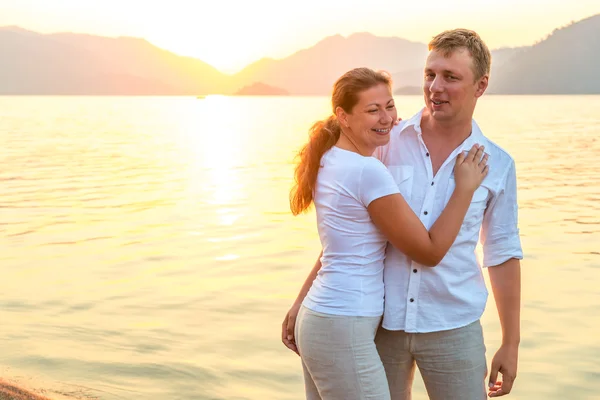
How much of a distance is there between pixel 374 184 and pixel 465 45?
0.76 metres

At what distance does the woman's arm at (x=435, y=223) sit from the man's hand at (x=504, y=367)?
60 centimetres

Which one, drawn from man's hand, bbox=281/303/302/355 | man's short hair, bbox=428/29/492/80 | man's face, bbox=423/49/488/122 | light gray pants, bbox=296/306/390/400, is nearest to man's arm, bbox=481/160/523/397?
man's face, bbox=423/49/488/122

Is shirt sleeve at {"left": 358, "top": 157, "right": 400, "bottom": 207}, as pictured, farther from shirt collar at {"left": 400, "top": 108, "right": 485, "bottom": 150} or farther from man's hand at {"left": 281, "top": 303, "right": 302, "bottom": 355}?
man's hand at {"left": 281, "top": 303, "right": 302, "bottom": 355}

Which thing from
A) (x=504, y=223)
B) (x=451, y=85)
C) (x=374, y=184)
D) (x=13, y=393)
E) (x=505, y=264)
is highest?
(x=451, y=85)

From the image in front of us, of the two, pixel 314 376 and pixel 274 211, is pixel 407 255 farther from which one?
pixel 274 211

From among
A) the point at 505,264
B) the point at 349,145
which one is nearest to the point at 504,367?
the point at 505,264

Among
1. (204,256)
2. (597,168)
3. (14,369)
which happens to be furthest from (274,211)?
(597,168)

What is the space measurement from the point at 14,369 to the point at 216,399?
2036 mm

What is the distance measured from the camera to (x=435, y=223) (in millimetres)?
3104

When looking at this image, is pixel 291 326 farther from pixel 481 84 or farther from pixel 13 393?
pixel 13 393

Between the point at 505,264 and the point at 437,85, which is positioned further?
the point at 505,264

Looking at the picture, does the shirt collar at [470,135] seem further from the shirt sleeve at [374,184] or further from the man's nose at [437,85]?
the shirt sleeve at [374,184]

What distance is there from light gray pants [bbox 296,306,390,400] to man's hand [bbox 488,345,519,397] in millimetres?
651

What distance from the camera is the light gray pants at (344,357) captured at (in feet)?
9.75
